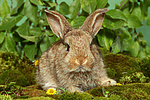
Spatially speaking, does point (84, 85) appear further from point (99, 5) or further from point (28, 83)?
point (99, 5)

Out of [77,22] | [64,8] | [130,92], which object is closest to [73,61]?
[130,92]

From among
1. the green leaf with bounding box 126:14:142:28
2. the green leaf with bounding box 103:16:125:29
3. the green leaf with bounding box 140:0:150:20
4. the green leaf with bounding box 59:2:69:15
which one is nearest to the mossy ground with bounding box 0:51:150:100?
the green leaf with bounding box 103:16:125:29

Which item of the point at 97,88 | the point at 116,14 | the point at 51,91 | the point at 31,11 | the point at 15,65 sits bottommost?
the point at 51,91

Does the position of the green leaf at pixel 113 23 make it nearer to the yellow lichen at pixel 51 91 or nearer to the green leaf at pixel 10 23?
the green leaf at pixel 10 23

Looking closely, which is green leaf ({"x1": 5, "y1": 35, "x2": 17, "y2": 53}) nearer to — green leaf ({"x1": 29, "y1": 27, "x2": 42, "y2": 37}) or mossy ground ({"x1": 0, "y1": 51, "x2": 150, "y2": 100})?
mossy ground ({"x1": 0, "y1": 51, "x2": 150, "y2": 100})

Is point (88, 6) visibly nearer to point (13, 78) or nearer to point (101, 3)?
point (101, 3)

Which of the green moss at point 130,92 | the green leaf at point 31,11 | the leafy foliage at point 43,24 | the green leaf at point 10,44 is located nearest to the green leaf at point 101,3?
the leafy foliage at point 43,24
